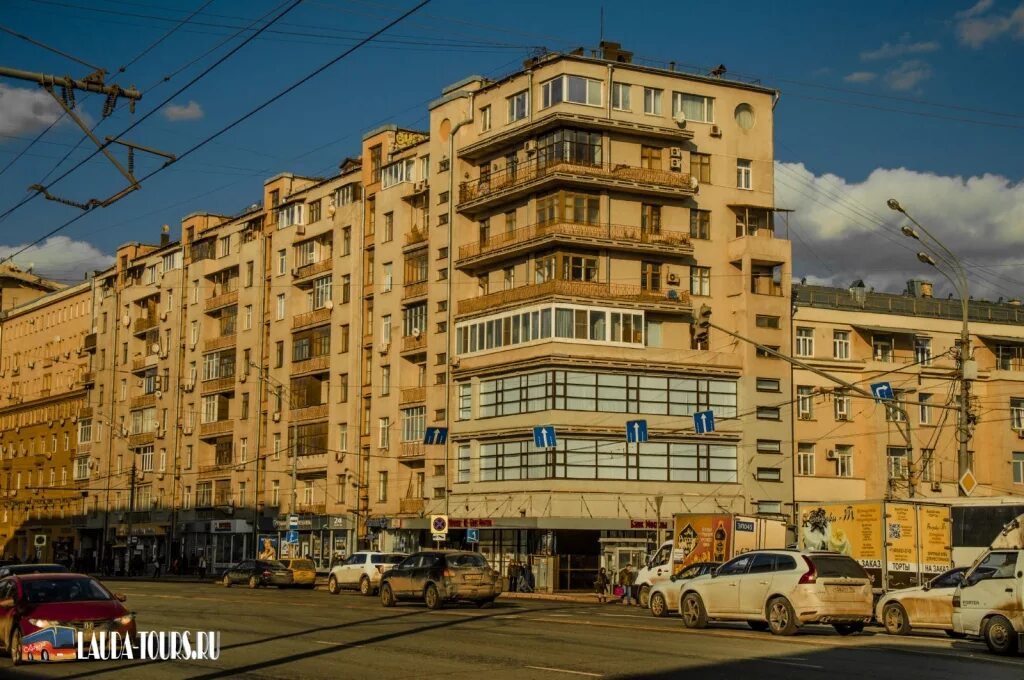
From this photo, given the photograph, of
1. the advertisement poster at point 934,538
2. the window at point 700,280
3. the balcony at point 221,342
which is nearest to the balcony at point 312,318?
the balcony at point 221,342

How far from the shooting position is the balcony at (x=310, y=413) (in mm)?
81312

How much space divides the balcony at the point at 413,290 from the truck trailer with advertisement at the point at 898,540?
37.9 m

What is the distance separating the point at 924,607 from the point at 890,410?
44411mm

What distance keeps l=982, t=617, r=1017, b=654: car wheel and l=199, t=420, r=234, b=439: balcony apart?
72.3 m

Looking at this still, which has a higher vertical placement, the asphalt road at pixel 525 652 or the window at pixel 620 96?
the window at pixel 620 96

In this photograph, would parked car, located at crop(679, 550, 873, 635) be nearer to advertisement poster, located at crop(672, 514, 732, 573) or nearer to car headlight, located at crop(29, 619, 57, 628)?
car headlight, located at crop(29, 619, 57, 628)

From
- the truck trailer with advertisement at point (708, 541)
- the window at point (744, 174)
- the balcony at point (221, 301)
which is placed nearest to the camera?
the truck trailer with advertisement at point (708, 541)

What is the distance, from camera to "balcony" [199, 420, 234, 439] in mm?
91250

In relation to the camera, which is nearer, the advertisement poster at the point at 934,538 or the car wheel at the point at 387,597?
the advertisement poster at the point at 934,538

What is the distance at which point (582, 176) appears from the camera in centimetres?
6369

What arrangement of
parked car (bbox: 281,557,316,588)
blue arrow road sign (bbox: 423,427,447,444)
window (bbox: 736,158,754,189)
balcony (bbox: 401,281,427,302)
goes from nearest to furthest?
parked car (bbox: 281,557,316,588), blue arrow road sign (bbox: 423,427,447,444), window (bbox: 736,158,754,189), balcony (bbox: 401,281,427,302)

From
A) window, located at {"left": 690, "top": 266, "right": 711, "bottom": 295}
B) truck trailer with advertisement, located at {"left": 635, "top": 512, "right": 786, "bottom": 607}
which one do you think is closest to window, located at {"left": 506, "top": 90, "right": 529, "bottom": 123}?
window, located at {"left": 690, "top": 266, "right": 711, "bottom": 295}

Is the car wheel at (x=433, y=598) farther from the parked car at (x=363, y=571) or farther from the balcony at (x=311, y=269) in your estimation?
the balcony at (x=311, y=269)

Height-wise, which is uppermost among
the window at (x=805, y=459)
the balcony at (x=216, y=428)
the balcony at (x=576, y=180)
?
the balcony at (x=576, y=180)
